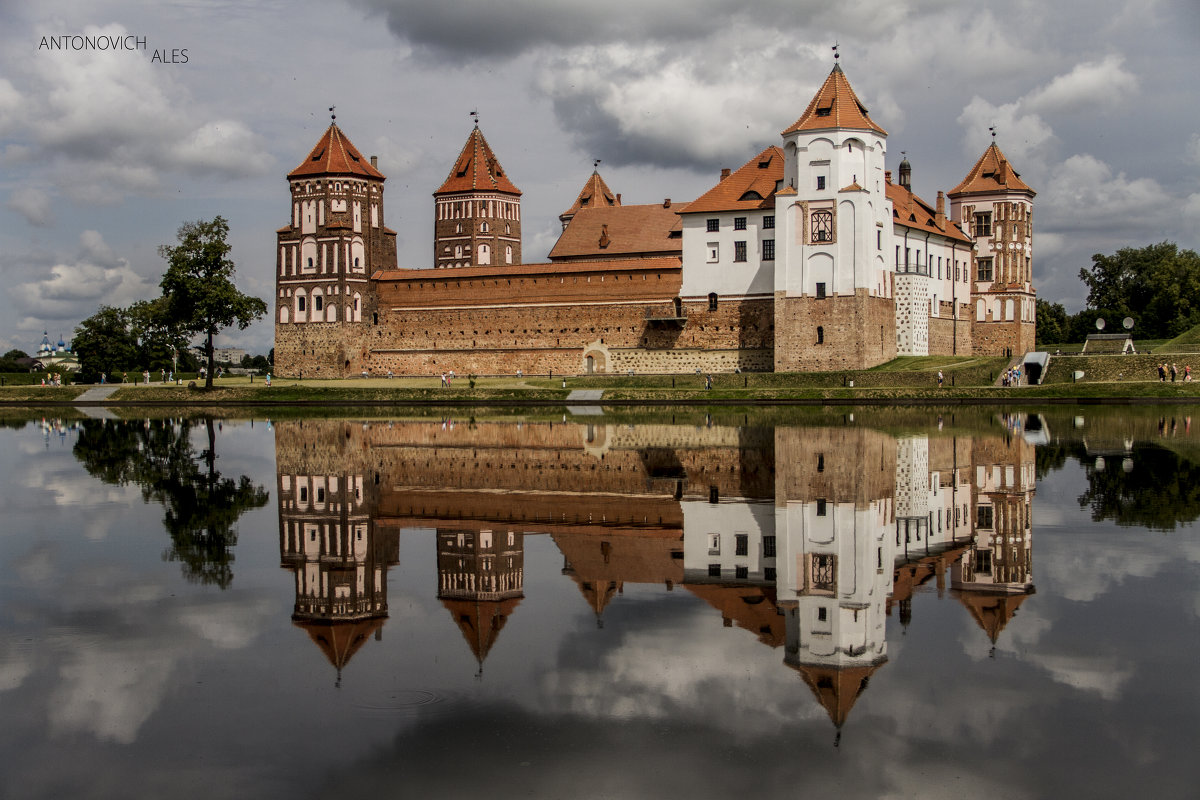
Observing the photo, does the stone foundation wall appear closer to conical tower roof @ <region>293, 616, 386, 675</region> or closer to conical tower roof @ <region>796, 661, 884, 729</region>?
conical tower roof @ <region>293, 616, 386, 675</region>

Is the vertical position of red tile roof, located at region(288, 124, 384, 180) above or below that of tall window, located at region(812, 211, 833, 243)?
above

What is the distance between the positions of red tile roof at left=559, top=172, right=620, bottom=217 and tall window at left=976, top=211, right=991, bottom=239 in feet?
76.3

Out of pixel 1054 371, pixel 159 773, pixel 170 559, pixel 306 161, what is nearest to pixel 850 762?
pixel 159 773

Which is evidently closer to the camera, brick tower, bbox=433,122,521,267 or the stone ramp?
the stone ramp

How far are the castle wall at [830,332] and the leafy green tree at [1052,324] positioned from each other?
36.7 m

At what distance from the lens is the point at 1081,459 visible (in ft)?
70.1

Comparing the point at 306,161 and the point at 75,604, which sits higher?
the point at 306,161

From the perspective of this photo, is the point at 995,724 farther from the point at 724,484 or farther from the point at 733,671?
the point at 724,484

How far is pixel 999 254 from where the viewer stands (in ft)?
222

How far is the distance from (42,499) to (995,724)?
15.0 meters

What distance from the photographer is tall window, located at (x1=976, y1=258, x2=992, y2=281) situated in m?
68.0

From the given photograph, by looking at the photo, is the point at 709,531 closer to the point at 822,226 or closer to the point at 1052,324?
the point at 822,226

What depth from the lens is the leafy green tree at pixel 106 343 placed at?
8481 centimetres

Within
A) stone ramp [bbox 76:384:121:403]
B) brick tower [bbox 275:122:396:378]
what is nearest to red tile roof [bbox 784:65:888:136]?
brick tower [bbox 275:122:396:378]
